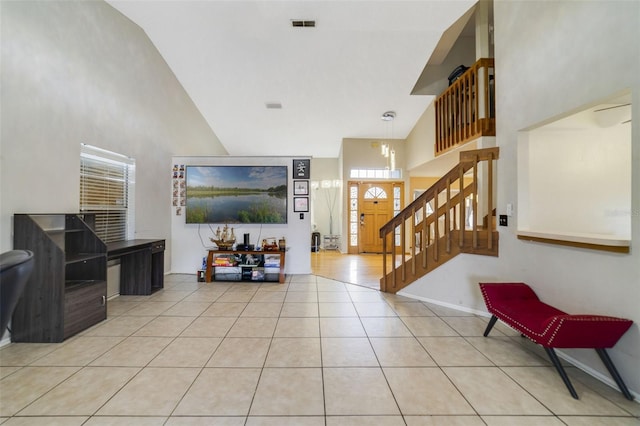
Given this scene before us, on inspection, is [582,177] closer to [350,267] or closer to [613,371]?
[613,371]

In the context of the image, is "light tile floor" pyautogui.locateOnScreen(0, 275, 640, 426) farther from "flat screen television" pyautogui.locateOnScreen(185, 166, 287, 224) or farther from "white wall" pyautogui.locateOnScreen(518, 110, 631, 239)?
"flat screen television" pyautogui.locateOnScreen(185, 166, 287, 224)

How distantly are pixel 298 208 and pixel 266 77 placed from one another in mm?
2680

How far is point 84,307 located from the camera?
9.07 ft

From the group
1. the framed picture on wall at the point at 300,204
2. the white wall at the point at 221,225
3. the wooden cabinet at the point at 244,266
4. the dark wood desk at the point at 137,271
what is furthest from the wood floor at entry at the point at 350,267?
the dark wood desk at the point at 137,271

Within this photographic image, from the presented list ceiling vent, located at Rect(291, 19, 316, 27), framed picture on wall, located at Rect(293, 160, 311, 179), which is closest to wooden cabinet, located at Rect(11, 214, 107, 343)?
framed picture on wall, located at Rect(293, 160, 311, 179)

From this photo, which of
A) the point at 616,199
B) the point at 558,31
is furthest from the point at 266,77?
the point at 616,199

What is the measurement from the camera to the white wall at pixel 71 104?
8.23 ft

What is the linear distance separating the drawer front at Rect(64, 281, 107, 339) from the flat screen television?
7.30ft

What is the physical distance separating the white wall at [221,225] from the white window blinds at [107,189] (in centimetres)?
95

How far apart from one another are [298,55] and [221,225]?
3472 millimetres

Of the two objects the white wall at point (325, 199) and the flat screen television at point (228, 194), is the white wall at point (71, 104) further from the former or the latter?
the white wall at point (325, 199)

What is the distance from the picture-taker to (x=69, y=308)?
259 centimetres

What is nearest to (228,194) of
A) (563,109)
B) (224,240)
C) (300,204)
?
(224,240)

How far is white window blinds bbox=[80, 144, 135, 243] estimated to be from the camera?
341 centimetres
